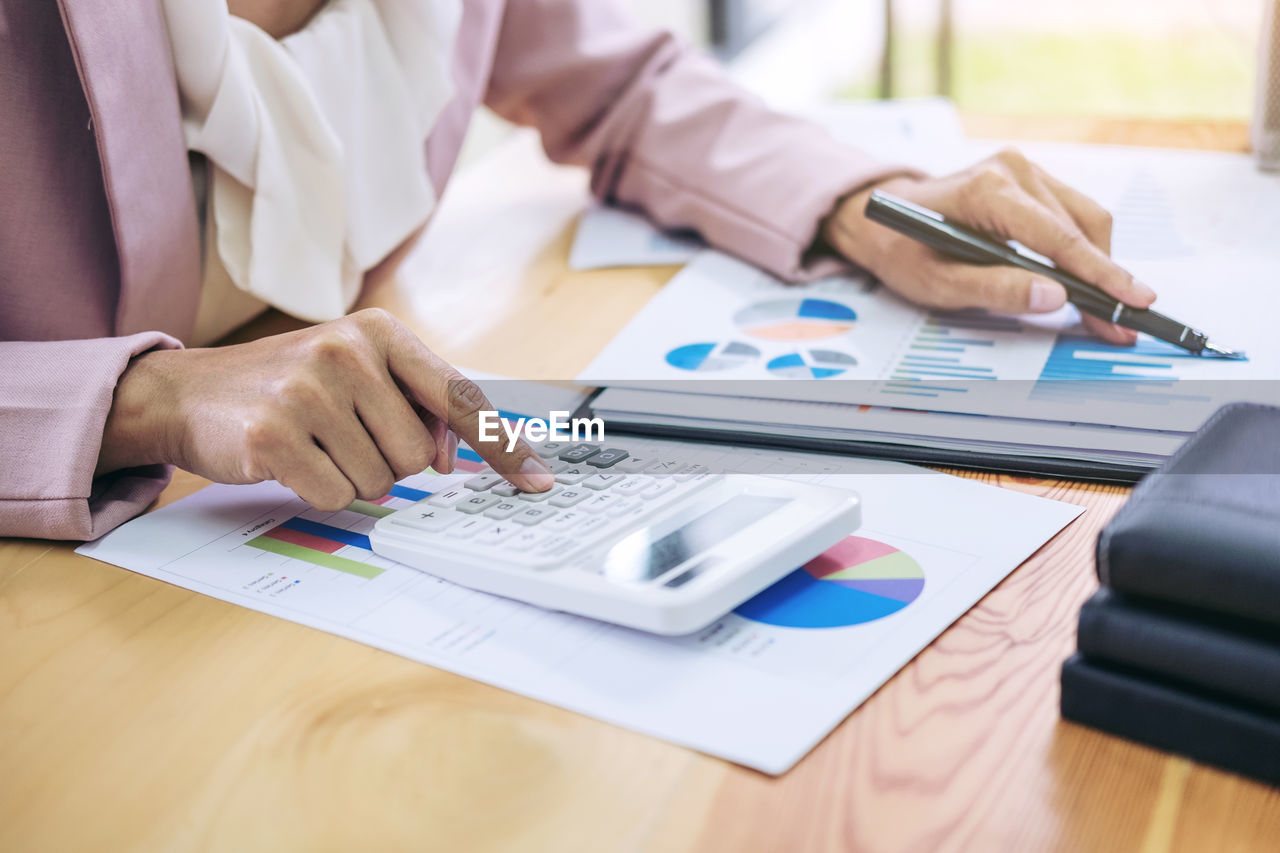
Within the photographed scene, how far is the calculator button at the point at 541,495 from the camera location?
44 cm

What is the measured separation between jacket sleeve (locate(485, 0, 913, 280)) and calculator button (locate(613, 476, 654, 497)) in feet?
1.02

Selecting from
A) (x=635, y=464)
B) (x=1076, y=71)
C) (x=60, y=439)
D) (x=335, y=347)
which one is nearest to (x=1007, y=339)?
(x=635, y=464)

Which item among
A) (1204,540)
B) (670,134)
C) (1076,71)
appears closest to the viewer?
(1204,540)

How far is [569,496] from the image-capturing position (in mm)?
438

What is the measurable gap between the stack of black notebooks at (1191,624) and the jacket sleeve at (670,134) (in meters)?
0.43

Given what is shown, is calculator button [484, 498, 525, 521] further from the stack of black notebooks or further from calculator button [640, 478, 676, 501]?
the stack of black notebooks

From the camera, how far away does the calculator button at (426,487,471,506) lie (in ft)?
1.49

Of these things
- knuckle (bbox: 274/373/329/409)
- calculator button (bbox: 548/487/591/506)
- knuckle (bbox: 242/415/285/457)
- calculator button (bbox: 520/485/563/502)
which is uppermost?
knuckle (bbox: 274/373/329/409)

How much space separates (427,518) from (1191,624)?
281 mm

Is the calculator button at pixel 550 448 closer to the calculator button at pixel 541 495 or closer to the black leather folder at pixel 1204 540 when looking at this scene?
the calculator button at pixel 541 495

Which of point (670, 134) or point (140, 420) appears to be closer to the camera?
point (140, 420)

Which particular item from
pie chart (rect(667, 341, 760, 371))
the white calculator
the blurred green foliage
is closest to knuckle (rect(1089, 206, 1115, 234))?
pie chart (rect(667, 341, 760, 371))

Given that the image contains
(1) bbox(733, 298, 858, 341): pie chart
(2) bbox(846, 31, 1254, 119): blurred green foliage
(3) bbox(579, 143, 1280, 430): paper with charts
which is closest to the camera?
(3) bbox(579, 143, 1280, 430): paper with charts

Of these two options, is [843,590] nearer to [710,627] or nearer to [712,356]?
[710,627]
